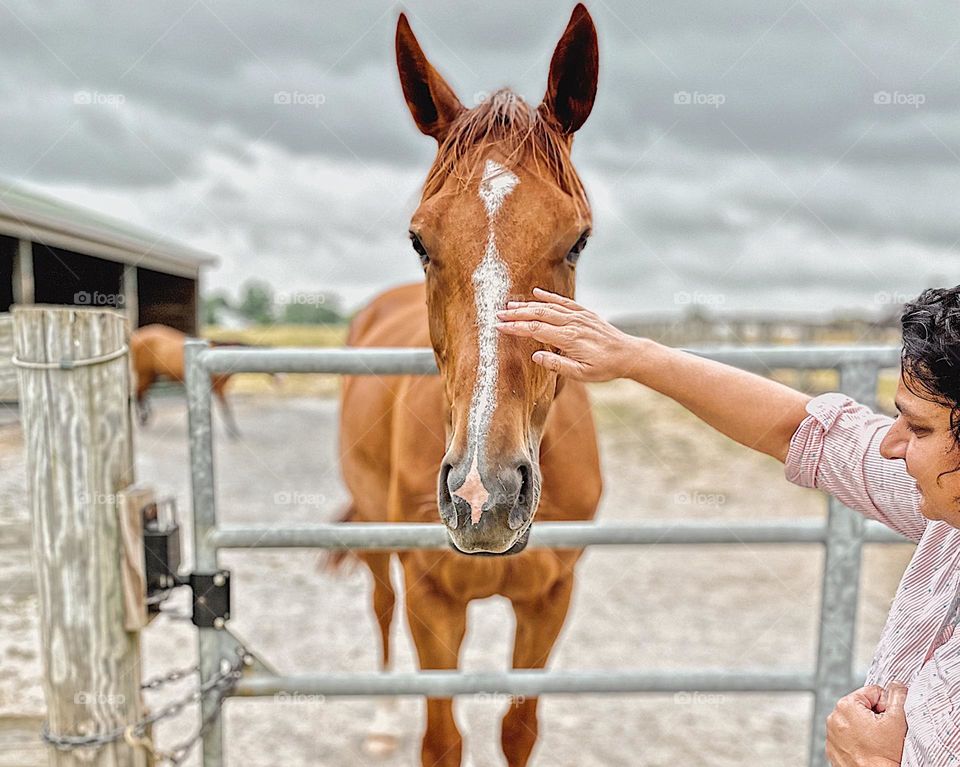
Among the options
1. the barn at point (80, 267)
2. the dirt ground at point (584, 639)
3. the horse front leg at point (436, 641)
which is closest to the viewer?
the horse front leg at point (436, 641)

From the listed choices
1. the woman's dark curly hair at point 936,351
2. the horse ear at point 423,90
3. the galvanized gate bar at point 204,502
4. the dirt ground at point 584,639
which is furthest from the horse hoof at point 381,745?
the woman's dark curly hair at point 936,351

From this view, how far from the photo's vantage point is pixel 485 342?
1205 mm

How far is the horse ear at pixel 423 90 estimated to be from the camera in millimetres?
1406

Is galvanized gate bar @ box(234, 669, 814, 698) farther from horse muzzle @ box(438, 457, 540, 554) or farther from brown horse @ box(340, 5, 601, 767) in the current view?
horse muzzle @ box(438, 457, 540, 554)

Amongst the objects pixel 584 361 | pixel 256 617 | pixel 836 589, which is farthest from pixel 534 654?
pixel 256 617

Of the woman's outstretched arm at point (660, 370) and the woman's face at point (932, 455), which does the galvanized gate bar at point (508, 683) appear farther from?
the woman's face at point (932, 455)

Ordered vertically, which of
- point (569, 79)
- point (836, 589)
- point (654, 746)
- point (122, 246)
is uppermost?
point (122, 246)

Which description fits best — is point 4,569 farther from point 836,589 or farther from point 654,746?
point 654,746

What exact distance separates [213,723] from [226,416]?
11.3 meters

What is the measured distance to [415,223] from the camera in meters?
1.34

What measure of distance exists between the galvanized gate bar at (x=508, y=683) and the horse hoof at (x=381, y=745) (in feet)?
4.52

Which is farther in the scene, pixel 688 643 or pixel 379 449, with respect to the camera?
pixel 688 643

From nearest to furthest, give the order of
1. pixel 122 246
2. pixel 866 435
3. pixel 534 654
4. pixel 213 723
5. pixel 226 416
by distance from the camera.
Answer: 1. pixel 866 435
2. pixel 213 723
3. pixel 534 654
4. pixel 122 246
5. pixel 226 416

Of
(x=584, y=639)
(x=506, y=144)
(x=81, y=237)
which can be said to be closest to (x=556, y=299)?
(x=506, y=144)
